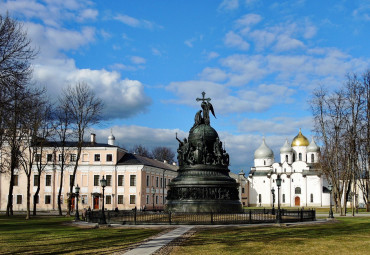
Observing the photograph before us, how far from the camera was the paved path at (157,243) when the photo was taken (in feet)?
48.6

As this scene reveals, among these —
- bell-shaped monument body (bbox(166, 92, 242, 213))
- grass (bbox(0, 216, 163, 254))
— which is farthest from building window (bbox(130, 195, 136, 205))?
grass (bbox(0, 216, 163, 254))

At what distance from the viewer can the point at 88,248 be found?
15727mm

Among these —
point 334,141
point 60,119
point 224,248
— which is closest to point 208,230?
point 224,248

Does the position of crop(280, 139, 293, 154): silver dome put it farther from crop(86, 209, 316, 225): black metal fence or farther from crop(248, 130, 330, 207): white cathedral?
crop(86, 209, 316, 225): black metal fence

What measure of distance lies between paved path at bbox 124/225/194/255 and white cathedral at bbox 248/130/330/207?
274 ft

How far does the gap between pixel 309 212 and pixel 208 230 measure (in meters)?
10.9

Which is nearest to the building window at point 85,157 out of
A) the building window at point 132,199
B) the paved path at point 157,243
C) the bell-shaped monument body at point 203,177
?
the building window at point 132,199

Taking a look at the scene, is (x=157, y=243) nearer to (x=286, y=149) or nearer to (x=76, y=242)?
(x=76, y=242)

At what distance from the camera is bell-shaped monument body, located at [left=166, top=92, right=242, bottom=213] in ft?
94.2

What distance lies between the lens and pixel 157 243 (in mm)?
16906

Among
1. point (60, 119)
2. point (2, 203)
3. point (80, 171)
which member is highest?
point (60, 119)

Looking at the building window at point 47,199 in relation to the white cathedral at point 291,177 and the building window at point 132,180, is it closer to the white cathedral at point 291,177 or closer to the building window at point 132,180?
the building window at point 132,180

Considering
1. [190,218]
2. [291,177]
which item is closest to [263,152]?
[291,177]

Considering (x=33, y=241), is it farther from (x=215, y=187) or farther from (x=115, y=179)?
(x=115, y=179)
